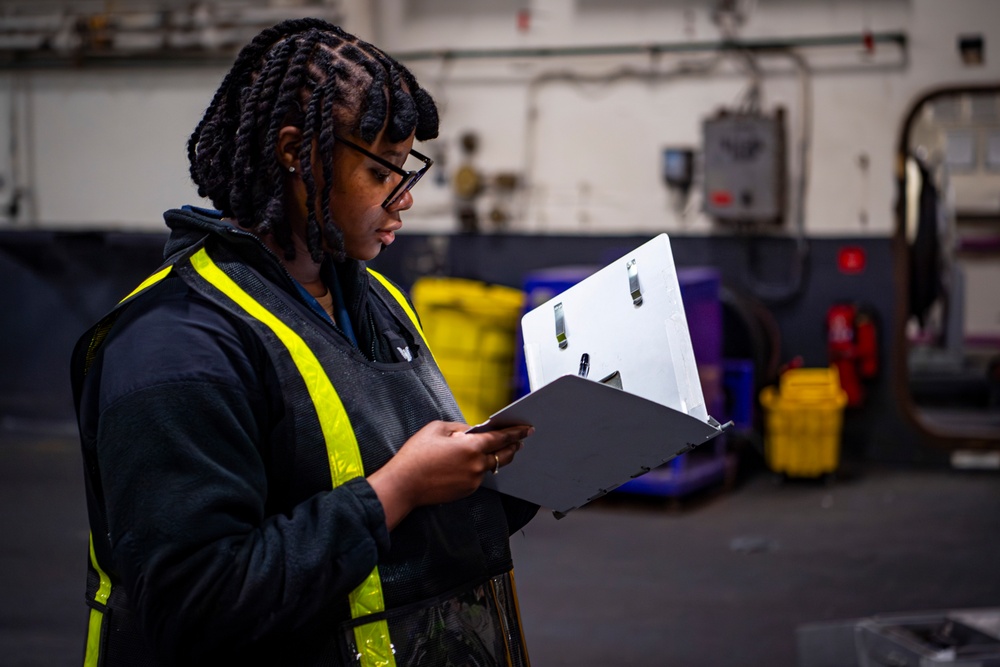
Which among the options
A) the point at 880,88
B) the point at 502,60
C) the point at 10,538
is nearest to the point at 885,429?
the point at 880,88

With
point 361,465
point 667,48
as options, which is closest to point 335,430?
point 361,465

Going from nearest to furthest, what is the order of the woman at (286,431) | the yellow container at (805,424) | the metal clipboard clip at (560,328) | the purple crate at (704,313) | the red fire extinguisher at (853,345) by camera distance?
the woman at (286,431) < the metal clipboard clip at (560,328) < the purple crate at (704,313) < the yellow container at (805,424) < the red fire extinguisher at (853,345)

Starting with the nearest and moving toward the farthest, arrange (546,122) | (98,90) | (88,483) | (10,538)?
1. (88,483)
2. (10,538)
3. (546,122)
4. (98,90)

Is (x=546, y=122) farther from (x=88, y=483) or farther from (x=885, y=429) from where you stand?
(x=88, y=483)

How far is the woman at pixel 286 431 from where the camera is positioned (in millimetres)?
1090

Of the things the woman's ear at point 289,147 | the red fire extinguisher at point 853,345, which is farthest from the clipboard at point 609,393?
the red fire extinguisher at point 853,345

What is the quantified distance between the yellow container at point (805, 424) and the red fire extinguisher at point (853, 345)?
0.93ft

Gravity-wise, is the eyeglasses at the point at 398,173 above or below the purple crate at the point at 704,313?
above

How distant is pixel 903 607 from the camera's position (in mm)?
4188

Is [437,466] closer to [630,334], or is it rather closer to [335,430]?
[335,430]

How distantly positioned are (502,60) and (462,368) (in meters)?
2.26

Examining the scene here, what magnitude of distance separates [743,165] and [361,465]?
5.91 meters

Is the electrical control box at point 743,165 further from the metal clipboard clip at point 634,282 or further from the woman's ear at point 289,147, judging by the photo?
the woman's ear at point 289,147

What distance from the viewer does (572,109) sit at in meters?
7.28
